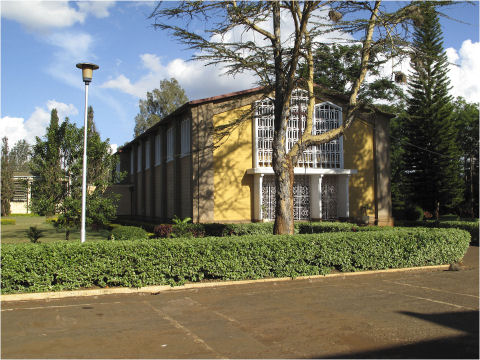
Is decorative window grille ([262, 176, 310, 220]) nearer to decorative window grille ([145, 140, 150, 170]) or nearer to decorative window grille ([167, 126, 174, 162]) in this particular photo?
decorative window grille ([167, 126, 174, 162])

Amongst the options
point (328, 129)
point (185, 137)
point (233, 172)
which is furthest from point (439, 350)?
point (185, 137)

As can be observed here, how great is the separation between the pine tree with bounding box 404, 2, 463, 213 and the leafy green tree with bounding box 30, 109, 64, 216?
24999mm

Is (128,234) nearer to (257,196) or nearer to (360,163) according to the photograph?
(257,196)

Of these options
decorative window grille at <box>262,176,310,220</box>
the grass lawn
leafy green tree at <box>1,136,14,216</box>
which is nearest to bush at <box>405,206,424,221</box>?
decorative window grille at <box>262,176,310,220</box>

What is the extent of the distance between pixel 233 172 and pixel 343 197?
6.24m

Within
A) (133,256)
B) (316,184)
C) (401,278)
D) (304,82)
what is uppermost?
(304,82)

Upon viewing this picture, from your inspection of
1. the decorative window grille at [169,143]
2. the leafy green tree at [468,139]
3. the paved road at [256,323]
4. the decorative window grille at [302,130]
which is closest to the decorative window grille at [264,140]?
the decorative window grille at [302,130]

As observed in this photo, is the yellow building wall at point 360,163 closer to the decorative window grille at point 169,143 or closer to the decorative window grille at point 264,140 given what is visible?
the decorative window grille at point 264,140

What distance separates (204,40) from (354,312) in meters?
8.65

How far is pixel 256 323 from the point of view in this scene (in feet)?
22.7

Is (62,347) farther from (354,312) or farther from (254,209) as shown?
(254,209)

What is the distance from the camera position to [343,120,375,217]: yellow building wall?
22.6 m

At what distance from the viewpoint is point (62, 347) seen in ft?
18.7

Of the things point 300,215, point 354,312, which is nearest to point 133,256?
point 354,312
